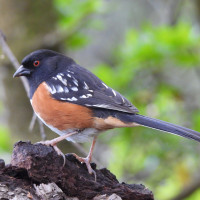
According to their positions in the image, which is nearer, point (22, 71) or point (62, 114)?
point (62, 114)

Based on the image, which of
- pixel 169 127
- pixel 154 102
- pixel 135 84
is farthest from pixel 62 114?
pixel 154 102

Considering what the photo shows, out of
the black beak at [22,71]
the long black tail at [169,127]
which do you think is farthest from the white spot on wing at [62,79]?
the long black tail at [169,127]

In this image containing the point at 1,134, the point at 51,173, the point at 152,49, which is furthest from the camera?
the point at 1,134

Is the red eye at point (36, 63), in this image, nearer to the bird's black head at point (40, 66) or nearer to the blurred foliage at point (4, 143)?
the bird's black head at point (40, 66)

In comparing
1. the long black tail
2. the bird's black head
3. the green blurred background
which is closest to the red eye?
the bird's black head

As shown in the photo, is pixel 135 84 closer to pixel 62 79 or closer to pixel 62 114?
pixel 62 79

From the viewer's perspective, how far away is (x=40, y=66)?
3.36m

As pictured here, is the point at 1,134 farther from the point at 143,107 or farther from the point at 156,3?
the point at 156,3

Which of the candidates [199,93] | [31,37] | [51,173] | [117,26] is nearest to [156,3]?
[117,26]

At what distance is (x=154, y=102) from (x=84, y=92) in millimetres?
2064

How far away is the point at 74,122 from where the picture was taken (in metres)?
2.99

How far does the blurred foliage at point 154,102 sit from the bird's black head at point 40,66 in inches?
49.7

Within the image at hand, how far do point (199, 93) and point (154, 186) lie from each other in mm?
1398

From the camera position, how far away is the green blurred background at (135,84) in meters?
4.55
